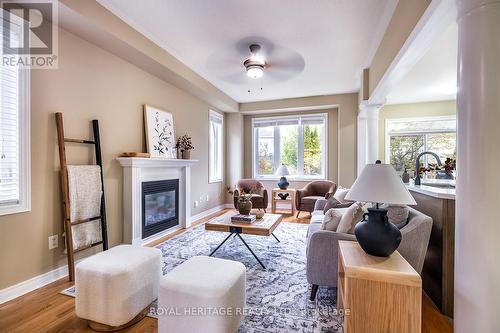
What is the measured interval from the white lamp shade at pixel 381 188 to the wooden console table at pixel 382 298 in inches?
15.4

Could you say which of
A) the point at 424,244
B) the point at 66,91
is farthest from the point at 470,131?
the point at 66,91

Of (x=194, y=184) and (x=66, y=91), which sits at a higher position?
(x=66, y=91)

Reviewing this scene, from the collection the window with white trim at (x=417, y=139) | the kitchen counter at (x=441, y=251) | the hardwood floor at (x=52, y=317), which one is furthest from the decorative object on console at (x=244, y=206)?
the window with white trim at (x=417, y=139)

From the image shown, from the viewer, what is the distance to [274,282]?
7.77 ft

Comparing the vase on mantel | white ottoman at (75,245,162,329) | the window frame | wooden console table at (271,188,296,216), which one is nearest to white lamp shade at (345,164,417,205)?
white ottoman at (75,245,162,329)

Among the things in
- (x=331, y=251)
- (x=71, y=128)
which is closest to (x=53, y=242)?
(x=71, y=128)

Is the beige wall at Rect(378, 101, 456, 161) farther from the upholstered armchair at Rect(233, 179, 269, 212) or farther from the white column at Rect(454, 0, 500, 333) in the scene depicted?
the white column at Rect(454, 0, 500, 333)

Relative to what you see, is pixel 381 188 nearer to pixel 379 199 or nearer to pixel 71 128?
pixel 379 199

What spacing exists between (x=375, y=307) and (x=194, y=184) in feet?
13.4

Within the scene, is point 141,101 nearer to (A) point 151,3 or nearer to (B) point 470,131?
(A) point 151,3

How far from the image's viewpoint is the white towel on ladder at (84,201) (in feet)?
8.27

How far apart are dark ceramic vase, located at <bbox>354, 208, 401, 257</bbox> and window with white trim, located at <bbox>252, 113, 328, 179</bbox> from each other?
4.56 meters

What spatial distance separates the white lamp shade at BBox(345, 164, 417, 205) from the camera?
57.4 inches

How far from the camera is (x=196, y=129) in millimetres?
4984
